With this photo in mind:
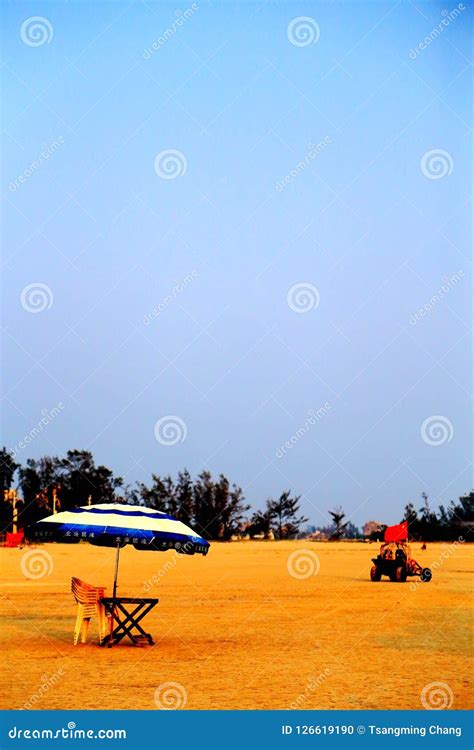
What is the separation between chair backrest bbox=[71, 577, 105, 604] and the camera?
1454 centimetres

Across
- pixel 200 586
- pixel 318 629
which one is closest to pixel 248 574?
pixel 200 586

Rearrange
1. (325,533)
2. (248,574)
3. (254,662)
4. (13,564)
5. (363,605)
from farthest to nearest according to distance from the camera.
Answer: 1. (325,533)
2. (13,564)
3. (248,574)
4. (363,605)
5. (254,662)

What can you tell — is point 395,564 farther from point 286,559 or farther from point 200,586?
point 286,559

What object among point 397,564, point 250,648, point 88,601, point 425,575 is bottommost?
point 88,601

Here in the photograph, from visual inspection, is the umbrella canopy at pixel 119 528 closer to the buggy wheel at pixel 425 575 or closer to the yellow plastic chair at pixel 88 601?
the yellow plastic chair at pixel 88 601

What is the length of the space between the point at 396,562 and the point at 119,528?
16.9m

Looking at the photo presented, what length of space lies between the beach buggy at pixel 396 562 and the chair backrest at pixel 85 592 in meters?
14.4

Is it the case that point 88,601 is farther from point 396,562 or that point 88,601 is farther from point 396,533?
point 396,562

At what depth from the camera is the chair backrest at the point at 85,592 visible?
14539 millimetres

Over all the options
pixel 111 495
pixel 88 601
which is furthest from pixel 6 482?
pixel 88 601

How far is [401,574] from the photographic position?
29.3 m
